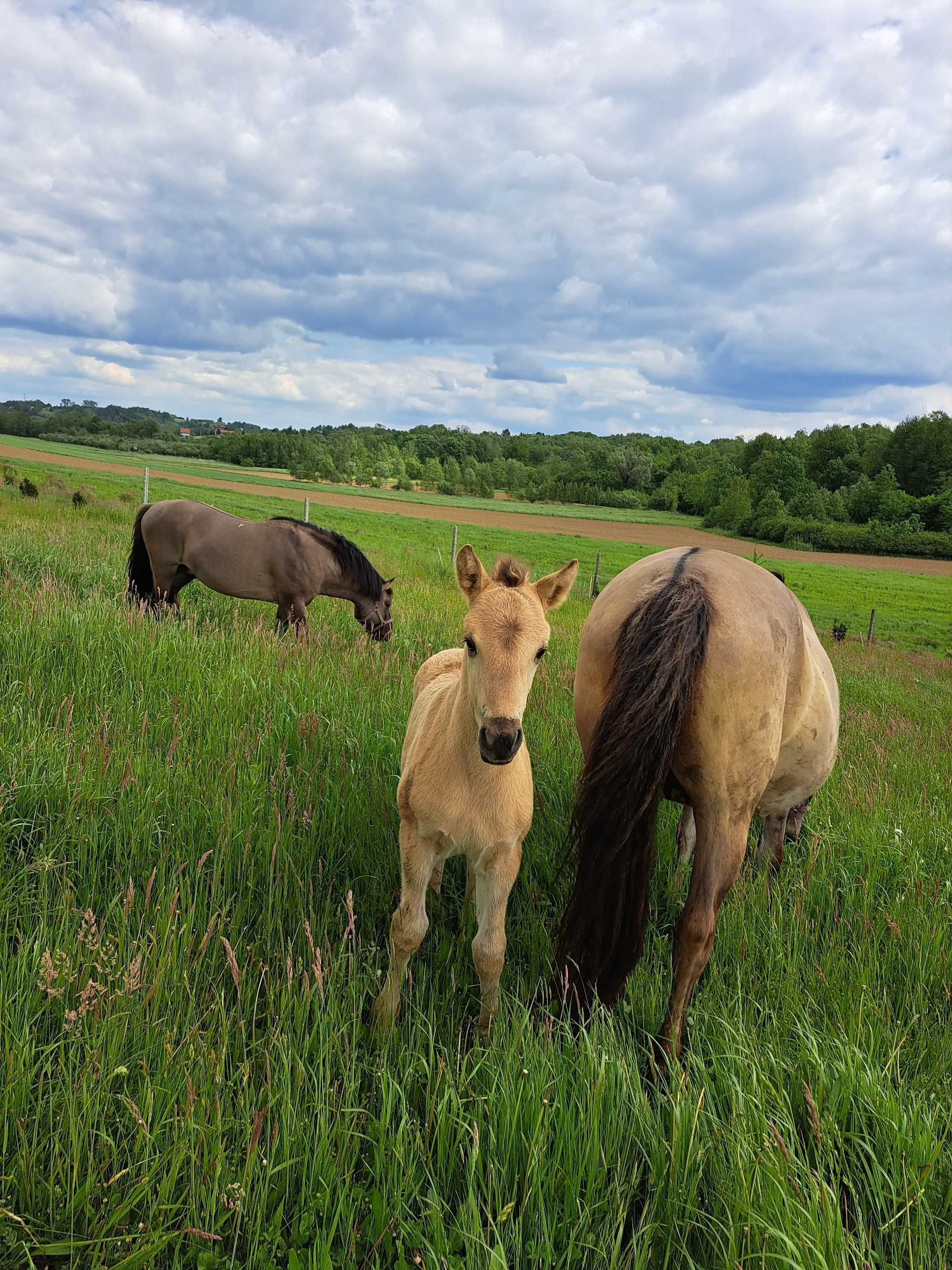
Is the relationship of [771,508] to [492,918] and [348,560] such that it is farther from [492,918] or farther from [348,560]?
[492,918]

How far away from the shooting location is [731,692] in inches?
101

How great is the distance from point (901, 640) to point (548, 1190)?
27.7 m

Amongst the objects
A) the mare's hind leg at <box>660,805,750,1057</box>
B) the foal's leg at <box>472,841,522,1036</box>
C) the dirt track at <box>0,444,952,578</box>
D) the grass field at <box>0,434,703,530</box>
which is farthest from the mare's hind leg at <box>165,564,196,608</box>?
the grass field at <box>0,434,703,530</box>

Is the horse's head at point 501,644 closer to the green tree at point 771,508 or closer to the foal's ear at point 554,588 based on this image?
the foal's ear at point 554,588

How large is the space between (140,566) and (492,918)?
8.36 metres

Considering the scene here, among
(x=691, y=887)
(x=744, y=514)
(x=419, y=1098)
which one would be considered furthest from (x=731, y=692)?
(x=744, y=514)

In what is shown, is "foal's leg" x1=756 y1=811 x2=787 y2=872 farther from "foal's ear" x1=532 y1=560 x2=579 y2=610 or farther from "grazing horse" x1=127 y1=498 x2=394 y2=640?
"grazing horse" x1=127 y1=498 x2=394 y2=640

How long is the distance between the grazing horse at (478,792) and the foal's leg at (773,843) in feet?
6.46

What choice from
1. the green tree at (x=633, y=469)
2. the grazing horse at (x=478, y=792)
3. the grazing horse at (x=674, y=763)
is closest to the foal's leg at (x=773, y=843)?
the grazing horse at (x=674, y=763)

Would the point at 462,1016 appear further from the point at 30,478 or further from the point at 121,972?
the point at 30,478

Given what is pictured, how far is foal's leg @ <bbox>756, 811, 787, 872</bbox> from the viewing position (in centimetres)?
388

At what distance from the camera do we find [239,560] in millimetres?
8688

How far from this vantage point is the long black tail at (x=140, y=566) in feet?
29.1

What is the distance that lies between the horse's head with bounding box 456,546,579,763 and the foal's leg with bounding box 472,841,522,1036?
0.53 m
